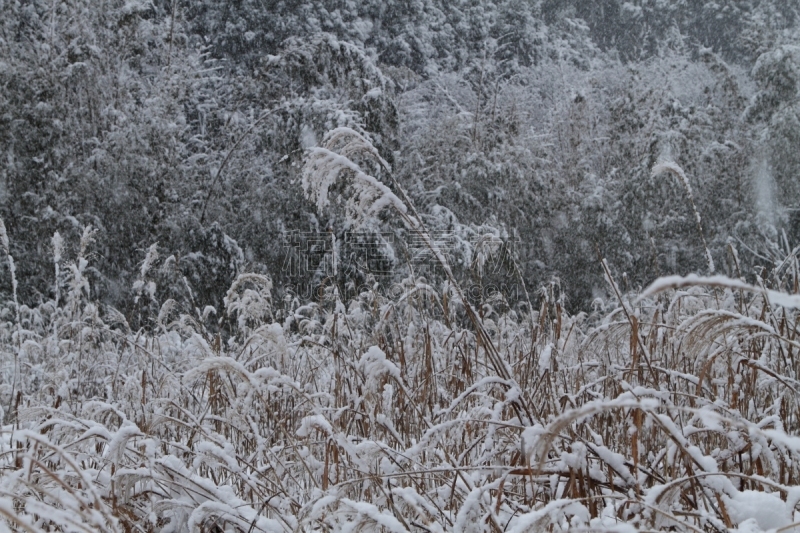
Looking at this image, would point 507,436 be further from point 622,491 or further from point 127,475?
point 127,475

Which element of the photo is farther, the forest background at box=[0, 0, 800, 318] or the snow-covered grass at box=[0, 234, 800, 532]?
the forest background at box=[0, 0, 800, 318]

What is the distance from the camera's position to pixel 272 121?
9.07 meters

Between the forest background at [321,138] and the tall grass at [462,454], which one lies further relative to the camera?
the forest background at [321,138]

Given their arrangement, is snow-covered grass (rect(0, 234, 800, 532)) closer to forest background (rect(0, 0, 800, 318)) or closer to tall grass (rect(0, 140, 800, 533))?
tall grass (rect(0, 140, 800, 533))

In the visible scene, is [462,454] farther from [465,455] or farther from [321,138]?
[321,138]

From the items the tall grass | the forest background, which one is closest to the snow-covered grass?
the tall grass

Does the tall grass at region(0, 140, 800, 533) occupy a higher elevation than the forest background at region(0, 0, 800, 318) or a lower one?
higher

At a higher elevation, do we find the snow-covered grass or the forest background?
the snow-covered grass

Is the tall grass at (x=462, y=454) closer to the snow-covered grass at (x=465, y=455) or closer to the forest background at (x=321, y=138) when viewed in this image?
the snow-covered grass at (x=465, y=455)

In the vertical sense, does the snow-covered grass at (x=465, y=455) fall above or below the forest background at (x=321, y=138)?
above

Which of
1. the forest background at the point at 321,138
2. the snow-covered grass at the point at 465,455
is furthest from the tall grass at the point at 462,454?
the forest background at the point at 321,138

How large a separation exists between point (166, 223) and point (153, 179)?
586mm

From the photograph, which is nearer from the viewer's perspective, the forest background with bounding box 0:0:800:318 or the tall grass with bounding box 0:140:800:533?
the tall grass with bounding box 0:140:800:533

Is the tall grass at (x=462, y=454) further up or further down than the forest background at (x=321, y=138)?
further up
